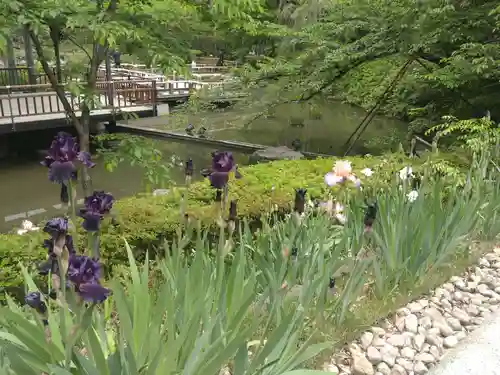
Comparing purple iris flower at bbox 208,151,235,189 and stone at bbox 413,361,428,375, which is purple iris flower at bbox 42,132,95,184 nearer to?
purple iris flower at bbox 208,151,235,189

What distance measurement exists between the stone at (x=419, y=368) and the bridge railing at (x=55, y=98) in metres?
11.1

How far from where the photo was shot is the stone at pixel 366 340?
8.23 feet

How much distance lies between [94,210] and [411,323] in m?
1.87

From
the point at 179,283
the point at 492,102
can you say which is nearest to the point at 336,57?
the point at 492,102

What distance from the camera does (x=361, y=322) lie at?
2.58 metres

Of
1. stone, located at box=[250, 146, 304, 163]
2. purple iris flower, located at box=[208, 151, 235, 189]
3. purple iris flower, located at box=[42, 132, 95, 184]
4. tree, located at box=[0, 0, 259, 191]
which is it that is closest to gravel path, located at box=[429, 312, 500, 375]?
purple iris flower, located at box=[208, 151, 235, 189]

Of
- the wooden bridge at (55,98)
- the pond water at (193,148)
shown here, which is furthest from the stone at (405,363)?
the wooden bridge at (55,98)

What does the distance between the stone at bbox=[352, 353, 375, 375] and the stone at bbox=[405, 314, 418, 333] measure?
1.42 feet

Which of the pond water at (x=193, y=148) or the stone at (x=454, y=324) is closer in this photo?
the stone at (x=454, y=324)

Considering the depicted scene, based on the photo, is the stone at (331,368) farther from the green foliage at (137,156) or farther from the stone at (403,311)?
the green foliage at (137,156)

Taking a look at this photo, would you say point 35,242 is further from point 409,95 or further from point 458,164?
point 409,95

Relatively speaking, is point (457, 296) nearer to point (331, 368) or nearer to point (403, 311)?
point (403, 311)

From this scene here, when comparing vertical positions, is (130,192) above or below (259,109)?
below

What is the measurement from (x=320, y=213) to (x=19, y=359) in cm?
193
